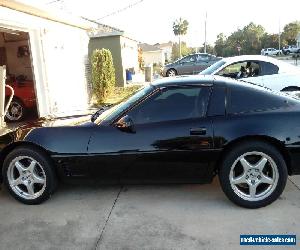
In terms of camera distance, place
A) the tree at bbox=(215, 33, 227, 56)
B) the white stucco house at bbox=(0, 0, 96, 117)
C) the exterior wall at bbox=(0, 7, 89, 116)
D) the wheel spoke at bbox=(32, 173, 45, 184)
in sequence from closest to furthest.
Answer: the wheel spoke at bbox=(32, 173, 45, 184)
the white stucco house at bbox=(0, 0, 96, 117)
the exterior wall at bbox=(0, 7, 89, 116)
the tree at bbox=(215, 33, 227, 56)

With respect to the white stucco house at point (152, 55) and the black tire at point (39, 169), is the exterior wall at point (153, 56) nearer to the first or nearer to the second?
the white stucco house at point (152, 55)

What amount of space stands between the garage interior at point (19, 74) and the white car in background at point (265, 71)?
5.00 meters

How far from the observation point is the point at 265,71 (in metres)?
7.95

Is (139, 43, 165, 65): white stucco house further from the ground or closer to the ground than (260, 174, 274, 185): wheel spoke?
further from the ground

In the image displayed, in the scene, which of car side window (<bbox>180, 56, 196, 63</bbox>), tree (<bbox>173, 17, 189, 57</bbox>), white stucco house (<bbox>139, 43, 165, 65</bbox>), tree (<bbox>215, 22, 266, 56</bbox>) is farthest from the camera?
tree (<bbox>173, 17, 189, 57</bbox>)

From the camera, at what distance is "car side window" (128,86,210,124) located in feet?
13.1

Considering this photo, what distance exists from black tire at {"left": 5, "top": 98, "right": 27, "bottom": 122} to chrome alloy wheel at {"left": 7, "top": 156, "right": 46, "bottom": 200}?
6.00 metres

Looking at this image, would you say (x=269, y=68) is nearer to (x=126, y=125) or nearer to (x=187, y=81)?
(x=187, y=81)

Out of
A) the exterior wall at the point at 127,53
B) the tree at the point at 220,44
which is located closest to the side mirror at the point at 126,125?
the exterior wall at the point at 127,53

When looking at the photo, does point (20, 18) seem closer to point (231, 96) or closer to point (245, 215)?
point (231, 96)

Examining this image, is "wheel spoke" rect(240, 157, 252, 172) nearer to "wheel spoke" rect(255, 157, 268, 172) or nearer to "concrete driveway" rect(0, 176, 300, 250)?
"wheel spoke" rect(255, 157, 268, 172)

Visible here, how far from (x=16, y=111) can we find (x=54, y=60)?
5.87 ft

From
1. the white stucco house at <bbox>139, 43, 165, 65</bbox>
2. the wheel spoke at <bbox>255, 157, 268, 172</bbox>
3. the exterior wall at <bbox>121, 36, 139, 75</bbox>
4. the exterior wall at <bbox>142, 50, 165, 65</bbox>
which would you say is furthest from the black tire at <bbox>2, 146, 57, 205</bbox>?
the exterior wall at <bbox>142, 50, 165, 65</bbox>

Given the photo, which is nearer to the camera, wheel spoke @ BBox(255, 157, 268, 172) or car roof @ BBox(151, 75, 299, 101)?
wheel spoke @ BBox(255, 157, 268, 172)
